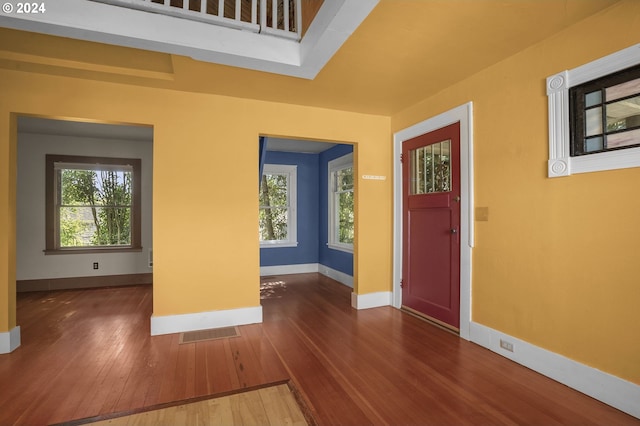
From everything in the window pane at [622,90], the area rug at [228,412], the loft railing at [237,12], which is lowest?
the area rug at [228,412]

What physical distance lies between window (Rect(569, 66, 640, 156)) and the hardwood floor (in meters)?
1.67

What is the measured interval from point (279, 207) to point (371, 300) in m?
3.01

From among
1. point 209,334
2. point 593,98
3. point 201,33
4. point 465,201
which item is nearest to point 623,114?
point 593,98

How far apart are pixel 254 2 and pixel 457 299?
3231 millimetres

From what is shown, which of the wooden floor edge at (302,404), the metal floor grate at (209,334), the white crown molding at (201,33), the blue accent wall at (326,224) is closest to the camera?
the wooden floor edge at (302,404)

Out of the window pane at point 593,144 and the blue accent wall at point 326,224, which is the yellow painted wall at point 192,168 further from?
the window pane at point 593,144

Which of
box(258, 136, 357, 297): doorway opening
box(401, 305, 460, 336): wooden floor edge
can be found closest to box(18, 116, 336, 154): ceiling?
box(258, 136, 357, 297): doorway opening

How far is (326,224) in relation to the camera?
20.4 feet

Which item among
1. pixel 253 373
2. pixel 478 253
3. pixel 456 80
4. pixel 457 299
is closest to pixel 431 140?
pixel 456 80

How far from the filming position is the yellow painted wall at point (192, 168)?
9.39ft

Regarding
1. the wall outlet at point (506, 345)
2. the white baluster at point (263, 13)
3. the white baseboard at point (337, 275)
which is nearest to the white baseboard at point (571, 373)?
the wall outlet at point (506, 345)

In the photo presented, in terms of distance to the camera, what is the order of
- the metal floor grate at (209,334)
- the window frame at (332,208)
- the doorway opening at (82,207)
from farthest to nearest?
the window frame at (332,208) → the doorway opening at (82,207) → the metal floor grate at (209,334)

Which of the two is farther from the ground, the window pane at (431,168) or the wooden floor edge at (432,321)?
the window pane at (431,168)

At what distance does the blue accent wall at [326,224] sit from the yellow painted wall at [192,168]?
2.11 metres
